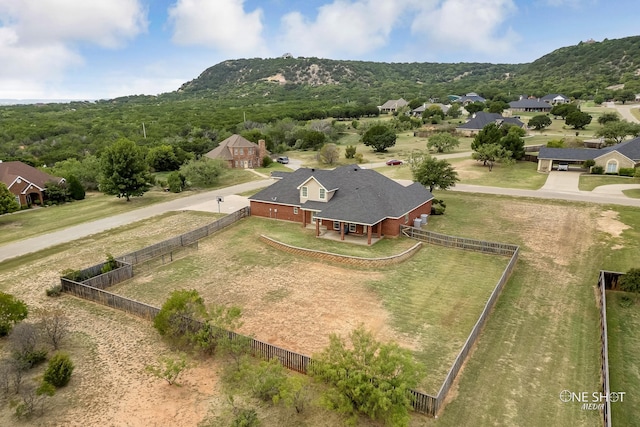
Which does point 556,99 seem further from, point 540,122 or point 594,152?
point 594,152

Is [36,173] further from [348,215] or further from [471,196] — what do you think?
[471,196]

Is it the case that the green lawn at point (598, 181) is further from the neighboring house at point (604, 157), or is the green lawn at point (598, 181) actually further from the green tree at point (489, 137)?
the green tree at point (489, 137)

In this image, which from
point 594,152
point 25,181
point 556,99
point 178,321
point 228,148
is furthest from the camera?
point 556,99

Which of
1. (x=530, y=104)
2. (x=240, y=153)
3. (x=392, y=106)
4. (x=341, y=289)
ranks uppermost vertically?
(x=392, y=106)

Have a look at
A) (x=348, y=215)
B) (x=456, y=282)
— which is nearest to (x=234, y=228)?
(x=348, y=215)

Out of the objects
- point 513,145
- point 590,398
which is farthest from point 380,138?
point 590,398
